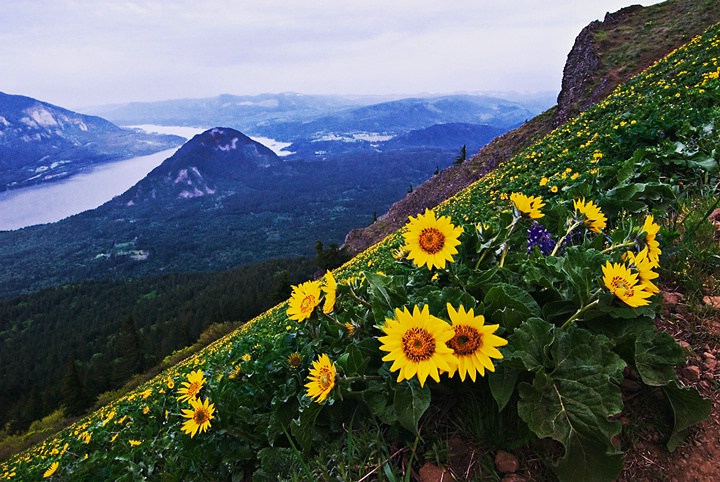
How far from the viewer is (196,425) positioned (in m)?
2.45

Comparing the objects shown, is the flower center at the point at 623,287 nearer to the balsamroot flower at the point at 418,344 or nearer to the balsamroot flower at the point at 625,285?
the balsamroot flower at the point at 625,285

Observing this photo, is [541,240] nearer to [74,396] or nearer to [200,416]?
[200,416]

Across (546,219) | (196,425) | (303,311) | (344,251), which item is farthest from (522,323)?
(344,251)

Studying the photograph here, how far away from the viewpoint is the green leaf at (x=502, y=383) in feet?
5.28

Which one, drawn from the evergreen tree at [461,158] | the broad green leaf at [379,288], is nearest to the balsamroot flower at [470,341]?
the broad green leaf at [379,288]

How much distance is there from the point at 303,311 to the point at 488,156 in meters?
38.9

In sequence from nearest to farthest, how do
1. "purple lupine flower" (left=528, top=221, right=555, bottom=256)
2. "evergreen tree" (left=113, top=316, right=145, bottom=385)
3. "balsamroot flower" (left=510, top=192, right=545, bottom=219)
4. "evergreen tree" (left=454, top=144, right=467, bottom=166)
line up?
"balsamroot flower" (left=510, top=192, right=545, bottom=219), "purple lupine flower" (left=528, top=221, right=555, bottom=256), "evergreen tree" (left=113, top=316, right=145, bottom=385), "evergreen tree" (left=454, top=144, right=467, bottom=166)

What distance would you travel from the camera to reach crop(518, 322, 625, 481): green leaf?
1.50 metres

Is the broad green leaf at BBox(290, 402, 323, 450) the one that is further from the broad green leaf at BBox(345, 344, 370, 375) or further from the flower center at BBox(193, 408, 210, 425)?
the flower center at BBox(193, 408, 210, 425)

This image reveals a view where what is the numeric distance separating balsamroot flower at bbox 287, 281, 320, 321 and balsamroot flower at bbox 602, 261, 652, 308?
1.42 metres

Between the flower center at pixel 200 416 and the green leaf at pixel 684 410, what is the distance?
2.43 m

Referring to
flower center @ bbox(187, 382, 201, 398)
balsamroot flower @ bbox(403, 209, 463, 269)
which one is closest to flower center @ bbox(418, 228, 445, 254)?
balsamroot flower @ bbox(403, 209, 463, 269)

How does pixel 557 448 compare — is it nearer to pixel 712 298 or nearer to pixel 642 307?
pixel 642 307

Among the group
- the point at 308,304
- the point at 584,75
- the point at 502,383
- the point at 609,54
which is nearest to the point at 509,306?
the point at 502,383
